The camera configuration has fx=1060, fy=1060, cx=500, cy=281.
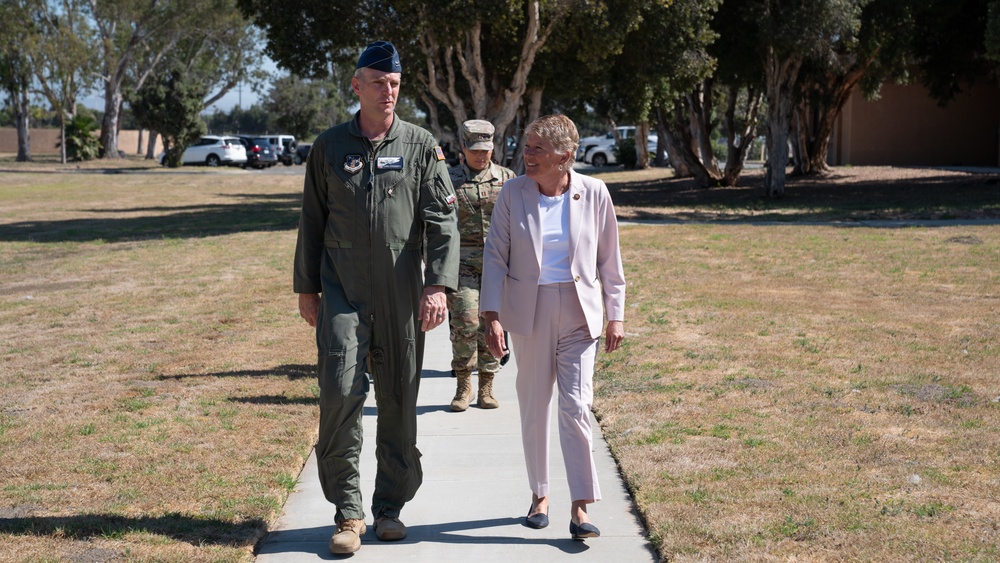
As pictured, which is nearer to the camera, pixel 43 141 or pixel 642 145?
pixel 642 145

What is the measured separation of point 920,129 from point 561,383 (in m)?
43.0

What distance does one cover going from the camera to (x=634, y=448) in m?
6.11

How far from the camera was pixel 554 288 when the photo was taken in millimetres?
4777

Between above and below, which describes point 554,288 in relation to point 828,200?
below

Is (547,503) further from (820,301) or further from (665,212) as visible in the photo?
(665,212)

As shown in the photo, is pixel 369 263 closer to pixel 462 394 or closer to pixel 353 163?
pixel 353 163

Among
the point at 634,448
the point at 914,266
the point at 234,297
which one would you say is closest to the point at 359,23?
the point at 234,297

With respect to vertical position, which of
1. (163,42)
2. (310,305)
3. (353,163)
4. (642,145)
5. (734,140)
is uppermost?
(163,42)

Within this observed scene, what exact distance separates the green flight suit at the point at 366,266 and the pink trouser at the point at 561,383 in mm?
472

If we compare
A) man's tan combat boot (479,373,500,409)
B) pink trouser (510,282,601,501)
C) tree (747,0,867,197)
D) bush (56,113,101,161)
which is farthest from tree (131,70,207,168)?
pink trouser (510,282,601,501)

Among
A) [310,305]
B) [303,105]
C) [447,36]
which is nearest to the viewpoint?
[310,305]

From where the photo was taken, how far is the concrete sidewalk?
462cm

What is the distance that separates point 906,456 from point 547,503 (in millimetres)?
2218

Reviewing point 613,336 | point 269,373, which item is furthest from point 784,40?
point 613,336
